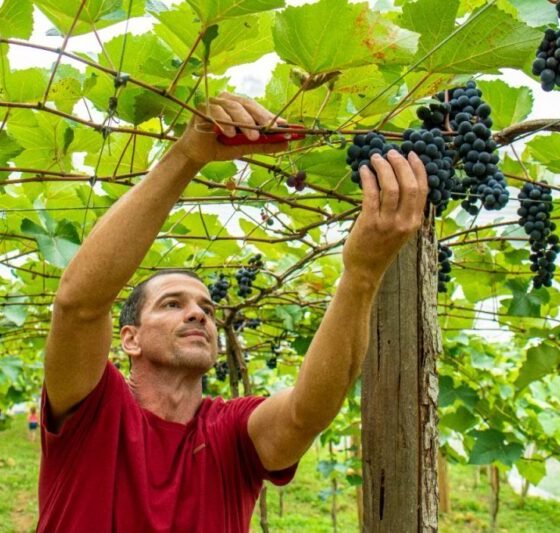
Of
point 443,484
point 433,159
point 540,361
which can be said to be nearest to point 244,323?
Answer: point 540,361

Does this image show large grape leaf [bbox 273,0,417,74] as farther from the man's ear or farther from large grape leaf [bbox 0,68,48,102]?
the man's ear

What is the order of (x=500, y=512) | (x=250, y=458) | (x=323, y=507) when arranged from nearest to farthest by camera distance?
(x=250, y=458) < (x=323, y=507) < (x=500, y=512)

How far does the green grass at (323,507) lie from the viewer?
334 inches

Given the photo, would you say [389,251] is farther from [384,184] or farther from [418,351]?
[418,351]

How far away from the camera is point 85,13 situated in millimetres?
1231

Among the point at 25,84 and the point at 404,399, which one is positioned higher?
the point at 25,84

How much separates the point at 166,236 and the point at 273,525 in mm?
6458

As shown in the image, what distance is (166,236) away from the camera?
2443mm

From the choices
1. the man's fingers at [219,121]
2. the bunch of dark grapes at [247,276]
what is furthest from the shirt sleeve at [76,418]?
the bunch of dark grapes at [247,276]

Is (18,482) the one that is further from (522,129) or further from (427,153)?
(427,153)

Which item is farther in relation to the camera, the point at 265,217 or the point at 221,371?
the point at 221,371

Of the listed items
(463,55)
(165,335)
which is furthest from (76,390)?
(463,55)

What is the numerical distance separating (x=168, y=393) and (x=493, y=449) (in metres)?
1.99

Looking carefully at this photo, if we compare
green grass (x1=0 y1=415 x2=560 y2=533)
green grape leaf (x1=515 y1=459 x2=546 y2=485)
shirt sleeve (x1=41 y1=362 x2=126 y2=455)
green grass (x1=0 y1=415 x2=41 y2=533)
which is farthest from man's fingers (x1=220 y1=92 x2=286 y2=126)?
green grass (x1=0 y1=415 x2=560 y2=533)
